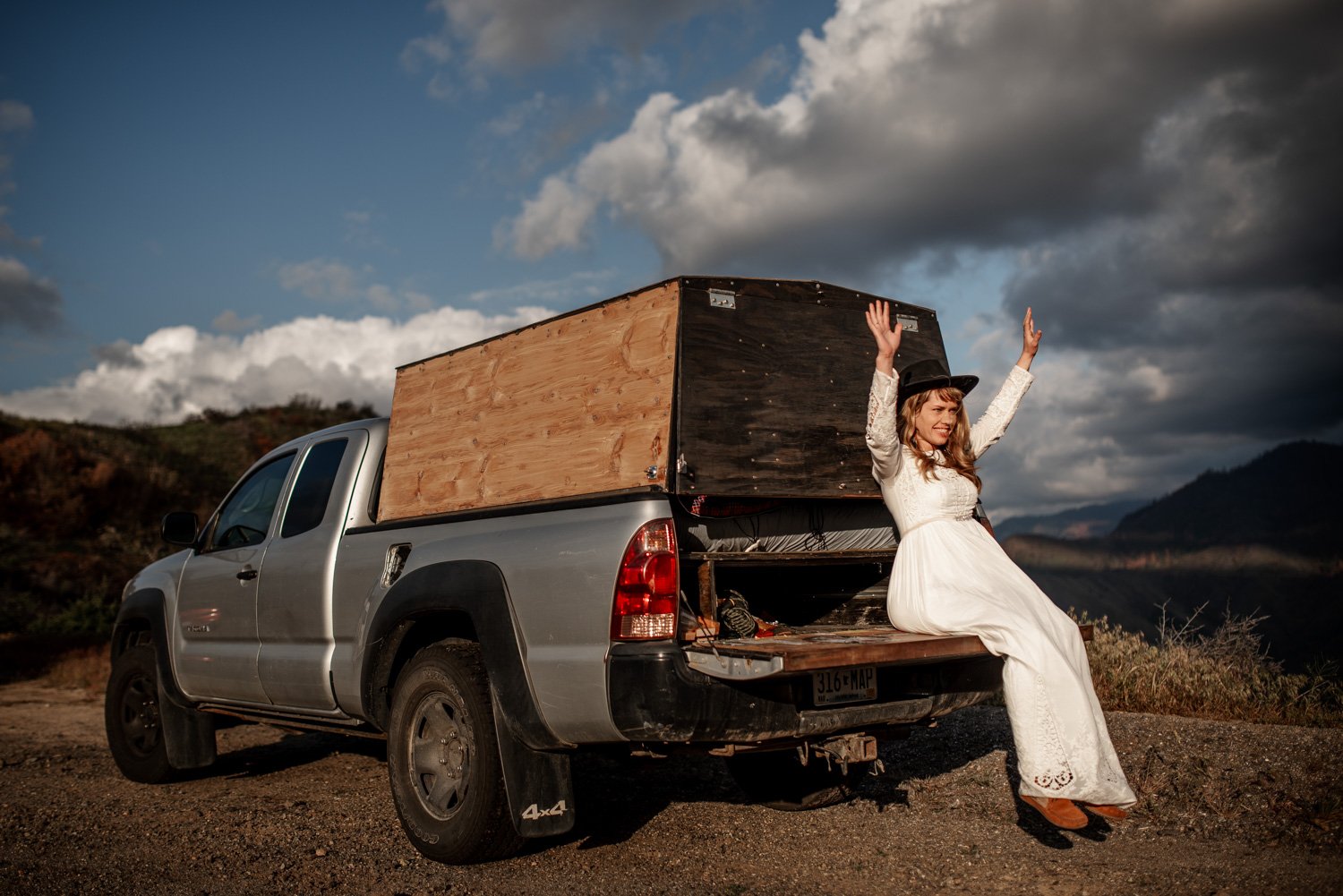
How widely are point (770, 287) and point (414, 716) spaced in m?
2.50

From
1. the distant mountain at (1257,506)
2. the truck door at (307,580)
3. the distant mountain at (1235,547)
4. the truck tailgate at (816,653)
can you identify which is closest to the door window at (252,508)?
the truck door at (307,580)

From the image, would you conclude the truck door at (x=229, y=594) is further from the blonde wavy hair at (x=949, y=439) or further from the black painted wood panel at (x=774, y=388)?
the blonde wavy hair at (x=949, y=439)

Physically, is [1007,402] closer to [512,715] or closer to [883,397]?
[883,397]

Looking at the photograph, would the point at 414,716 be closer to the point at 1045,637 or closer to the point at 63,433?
the point at 1045,637

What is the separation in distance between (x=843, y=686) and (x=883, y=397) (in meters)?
1.23

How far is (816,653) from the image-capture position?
3320 millimetres

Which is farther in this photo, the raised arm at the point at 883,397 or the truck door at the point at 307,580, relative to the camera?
the truck door at the point at 307,580

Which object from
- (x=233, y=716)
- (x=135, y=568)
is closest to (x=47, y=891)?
(x=233, y=716)

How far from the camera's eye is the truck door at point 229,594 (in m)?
5.70

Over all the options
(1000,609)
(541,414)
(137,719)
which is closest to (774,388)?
(541,414)

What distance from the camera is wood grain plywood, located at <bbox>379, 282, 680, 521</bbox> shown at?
406 centimetres

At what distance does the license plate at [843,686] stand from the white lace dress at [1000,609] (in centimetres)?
39

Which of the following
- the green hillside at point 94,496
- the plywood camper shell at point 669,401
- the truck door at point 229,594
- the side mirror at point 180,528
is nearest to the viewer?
the plywood camper shell at point 669,401

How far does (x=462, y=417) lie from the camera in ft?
16.5
